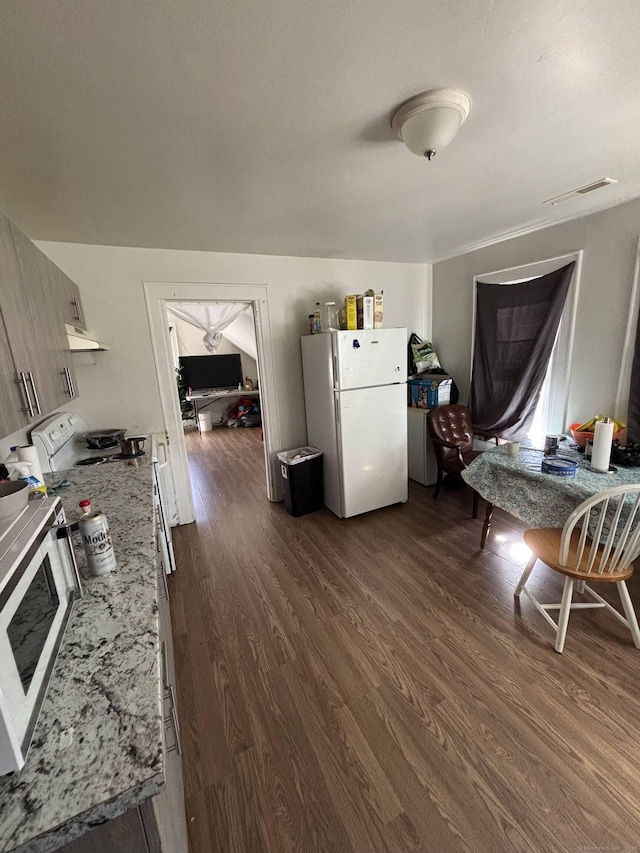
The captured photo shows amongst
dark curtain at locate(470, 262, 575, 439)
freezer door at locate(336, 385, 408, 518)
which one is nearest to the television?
freezer door at locate(336, 385, 408, 518)

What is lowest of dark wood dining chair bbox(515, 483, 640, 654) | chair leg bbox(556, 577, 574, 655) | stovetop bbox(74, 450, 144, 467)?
chair leg bbox(556, 577, 574, 655)

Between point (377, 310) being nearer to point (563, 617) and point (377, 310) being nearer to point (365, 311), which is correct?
point (365, 311)

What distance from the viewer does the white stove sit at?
6.35 feet

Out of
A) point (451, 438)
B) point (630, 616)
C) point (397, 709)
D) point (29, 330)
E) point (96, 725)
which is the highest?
point (29, 330)

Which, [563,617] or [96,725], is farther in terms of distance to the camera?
[563,617]

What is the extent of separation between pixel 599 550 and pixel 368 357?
188 cm

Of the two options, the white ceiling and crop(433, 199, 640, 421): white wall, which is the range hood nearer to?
the white ceiling

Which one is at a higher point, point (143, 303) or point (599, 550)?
point (143, 303)

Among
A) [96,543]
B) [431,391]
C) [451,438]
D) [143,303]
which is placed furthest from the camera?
[431,391]

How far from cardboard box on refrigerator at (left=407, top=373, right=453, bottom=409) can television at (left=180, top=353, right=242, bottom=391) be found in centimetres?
418

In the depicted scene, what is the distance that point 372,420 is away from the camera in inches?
116

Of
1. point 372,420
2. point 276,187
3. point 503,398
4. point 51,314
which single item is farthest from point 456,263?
point 51,314

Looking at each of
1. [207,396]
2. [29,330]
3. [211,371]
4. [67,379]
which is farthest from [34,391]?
[211,371]

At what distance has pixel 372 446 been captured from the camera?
9.78 feet
